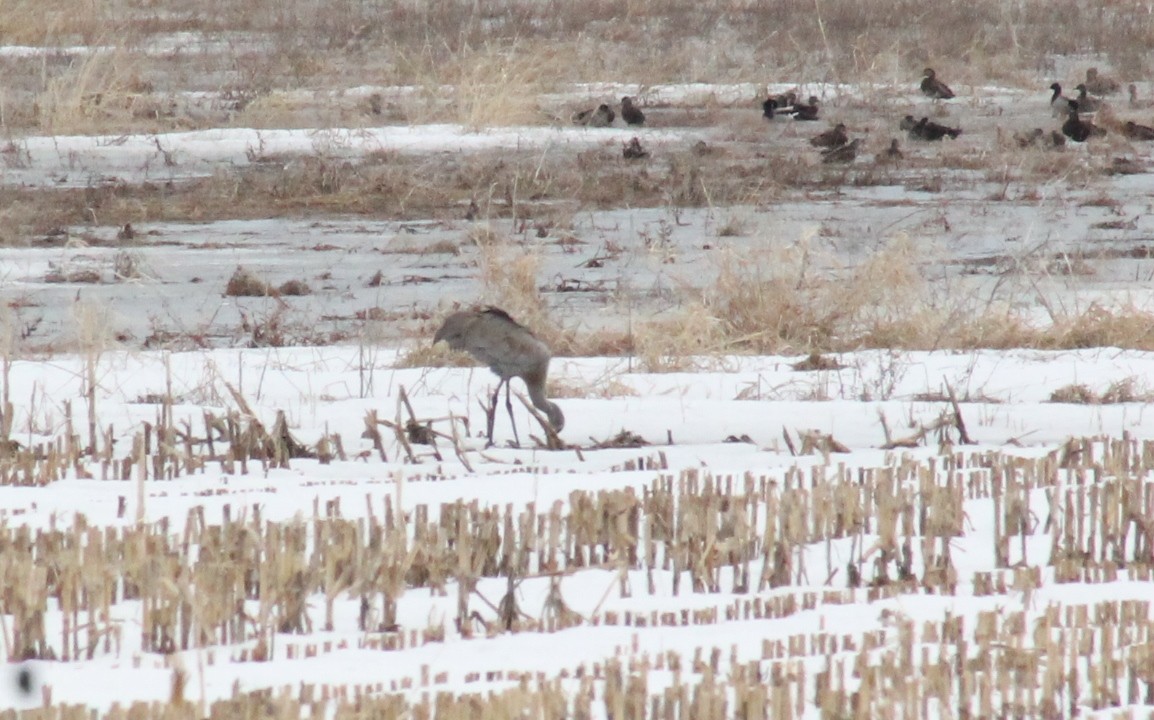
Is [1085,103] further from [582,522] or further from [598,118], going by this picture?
[582,522]

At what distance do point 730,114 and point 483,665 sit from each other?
17.4 meters

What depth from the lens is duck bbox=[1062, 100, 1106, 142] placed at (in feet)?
59.9

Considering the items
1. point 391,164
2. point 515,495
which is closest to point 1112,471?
point 515,495

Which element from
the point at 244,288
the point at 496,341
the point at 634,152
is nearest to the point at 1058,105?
the point at 634,152

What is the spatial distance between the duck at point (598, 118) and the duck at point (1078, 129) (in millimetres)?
4923

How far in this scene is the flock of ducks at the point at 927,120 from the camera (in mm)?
17938

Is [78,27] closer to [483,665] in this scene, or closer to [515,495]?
[515,495]

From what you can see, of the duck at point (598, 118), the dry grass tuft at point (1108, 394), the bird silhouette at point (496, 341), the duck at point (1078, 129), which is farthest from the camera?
the duck at point (598, 118)

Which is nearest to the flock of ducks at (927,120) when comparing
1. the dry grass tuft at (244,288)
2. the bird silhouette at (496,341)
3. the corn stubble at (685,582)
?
the dry grass tuft at (244,288)

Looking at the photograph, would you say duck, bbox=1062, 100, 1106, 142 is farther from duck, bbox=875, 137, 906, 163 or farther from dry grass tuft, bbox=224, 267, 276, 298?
dry grass tuft, bbox=224, 267, 276, 298

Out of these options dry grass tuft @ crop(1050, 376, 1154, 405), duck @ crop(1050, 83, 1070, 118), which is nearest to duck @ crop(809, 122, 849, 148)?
duck @ crop(1050, 83, 1070, 118)

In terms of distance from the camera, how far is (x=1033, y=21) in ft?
94.6

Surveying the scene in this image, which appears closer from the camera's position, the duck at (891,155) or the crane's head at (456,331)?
the crane's head at (456,331)

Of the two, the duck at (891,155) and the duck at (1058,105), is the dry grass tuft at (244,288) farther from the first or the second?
the duck at (1058,105)
